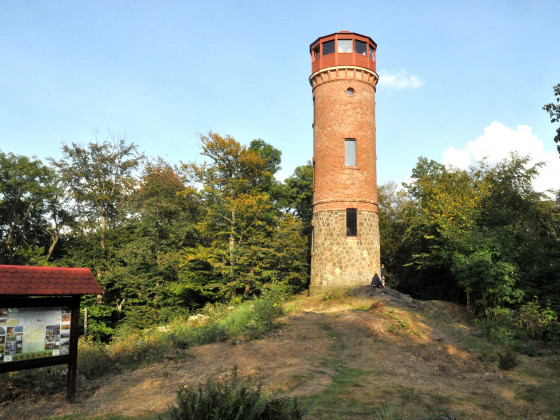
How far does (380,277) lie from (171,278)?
12.9 meters

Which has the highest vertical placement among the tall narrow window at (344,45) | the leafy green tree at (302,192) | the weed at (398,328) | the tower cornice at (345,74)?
the tall narrow window at (344,45)

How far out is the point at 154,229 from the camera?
25.6 m

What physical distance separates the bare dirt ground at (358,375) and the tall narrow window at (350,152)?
917cm

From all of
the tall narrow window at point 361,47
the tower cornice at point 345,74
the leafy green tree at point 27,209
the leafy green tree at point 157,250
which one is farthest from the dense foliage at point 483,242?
the leafy green tree at point 27,209

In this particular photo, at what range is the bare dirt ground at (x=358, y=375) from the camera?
7.13 m

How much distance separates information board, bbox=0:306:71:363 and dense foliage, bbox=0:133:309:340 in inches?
587

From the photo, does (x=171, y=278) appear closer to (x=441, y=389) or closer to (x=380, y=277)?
(x=380, y=277)

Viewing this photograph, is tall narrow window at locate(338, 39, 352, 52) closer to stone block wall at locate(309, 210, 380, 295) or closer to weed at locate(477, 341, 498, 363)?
stone block wall at locate(309, 210, 380, 295)

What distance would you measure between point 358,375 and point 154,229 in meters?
19.0

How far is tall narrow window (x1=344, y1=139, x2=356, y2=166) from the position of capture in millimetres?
22672

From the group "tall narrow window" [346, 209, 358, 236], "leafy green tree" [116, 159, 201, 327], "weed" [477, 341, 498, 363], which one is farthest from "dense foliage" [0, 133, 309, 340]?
"weed" [477, 341, 498, 363]

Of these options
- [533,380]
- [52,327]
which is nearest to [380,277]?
[533,380]

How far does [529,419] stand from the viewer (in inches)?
267

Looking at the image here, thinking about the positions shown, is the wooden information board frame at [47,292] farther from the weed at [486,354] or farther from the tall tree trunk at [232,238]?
the tall tree trunk at [232,238]
